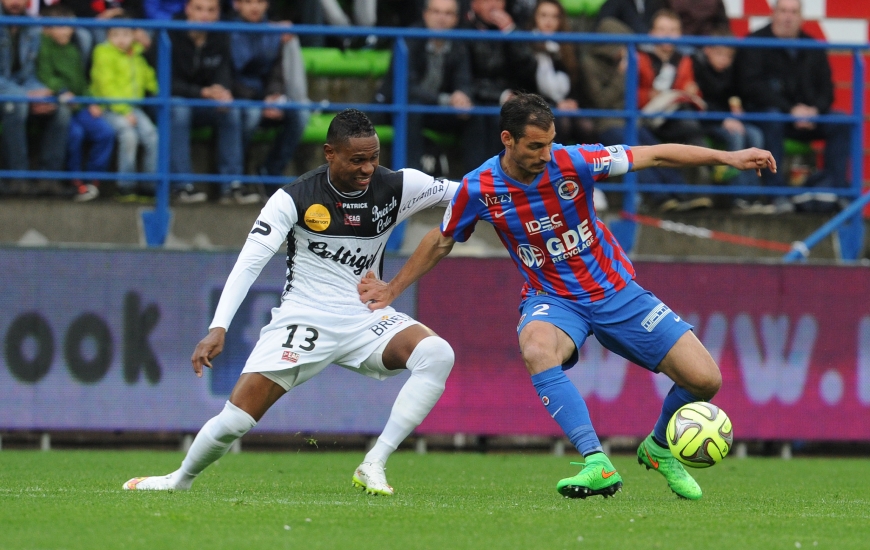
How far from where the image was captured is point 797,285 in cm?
1177

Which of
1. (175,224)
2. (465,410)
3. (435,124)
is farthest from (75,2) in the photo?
(465,410)

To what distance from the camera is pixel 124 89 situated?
37.6 feet

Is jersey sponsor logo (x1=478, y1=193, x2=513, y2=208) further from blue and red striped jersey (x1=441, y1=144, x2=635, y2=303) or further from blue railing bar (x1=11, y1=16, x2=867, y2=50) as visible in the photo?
blue railing bar (x1=11, y1=16, x2=867, y2=50)

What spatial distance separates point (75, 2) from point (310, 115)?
8.67 ft

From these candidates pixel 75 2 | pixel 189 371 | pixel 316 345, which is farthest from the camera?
pixel 75 2

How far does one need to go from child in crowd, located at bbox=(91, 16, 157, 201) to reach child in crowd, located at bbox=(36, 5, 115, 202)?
109 millimetres

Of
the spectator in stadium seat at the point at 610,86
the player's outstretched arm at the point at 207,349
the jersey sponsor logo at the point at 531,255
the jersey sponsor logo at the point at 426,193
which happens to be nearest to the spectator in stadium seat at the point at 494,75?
the spectator in stadium seat at the point at 610,86

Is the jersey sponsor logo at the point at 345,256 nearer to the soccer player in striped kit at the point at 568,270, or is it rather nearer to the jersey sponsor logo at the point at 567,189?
the soccer player in striped kit at the point at 568,270

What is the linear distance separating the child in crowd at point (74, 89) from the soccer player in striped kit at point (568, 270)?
15.6ft

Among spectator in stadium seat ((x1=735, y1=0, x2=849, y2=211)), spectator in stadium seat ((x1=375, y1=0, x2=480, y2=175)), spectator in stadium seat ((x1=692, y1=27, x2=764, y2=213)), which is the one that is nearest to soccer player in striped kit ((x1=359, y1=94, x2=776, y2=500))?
spectator in stadium seat ((x1=375, y1=0, x2=480, y2=175))

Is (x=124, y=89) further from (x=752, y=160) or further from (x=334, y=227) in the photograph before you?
(x=752, y=160)

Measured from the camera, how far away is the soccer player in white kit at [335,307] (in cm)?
706

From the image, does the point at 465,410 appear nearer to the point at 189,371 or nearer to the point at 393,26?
the point at 189,371

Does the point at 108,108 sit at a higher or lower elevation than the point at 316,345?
higher
